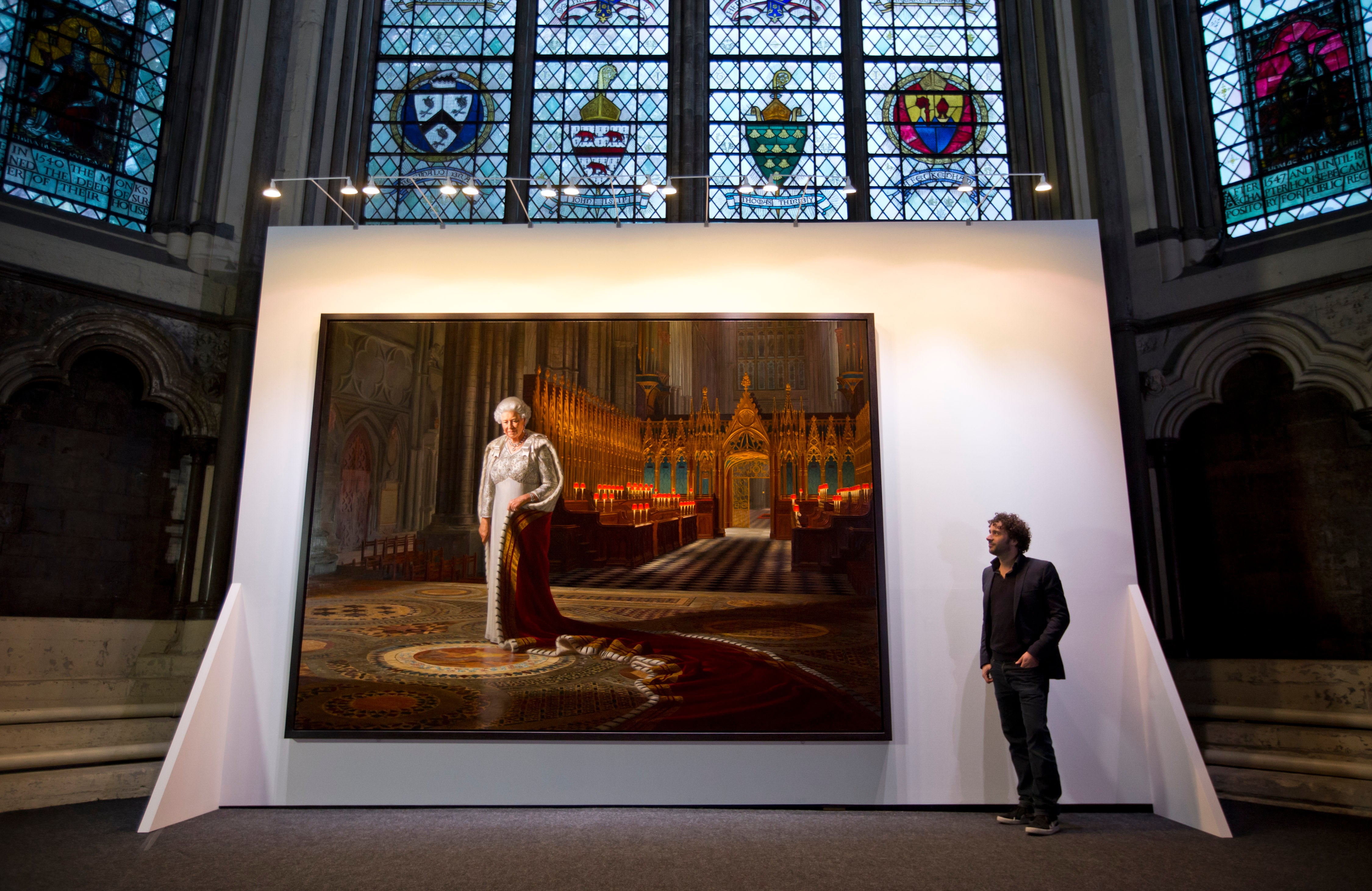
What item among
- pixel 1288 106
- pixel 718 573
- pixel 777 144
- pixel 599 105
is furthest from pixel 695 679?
pixel 1288 106

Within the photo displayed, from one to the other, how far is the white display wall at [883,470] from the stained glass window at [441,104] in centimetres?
249

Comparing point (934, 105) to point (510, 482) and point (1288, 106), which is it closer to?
point (1288, 106)

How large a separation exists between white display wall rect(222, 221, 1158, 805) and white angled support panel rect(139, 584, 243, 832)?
82 mm

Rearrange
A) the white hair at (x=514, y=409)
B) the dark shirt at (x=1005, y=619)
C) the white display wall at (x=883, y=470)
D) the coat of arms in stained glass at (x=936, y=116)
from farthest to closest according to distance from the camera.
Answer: the coat of arms in stained glass at (x=936, y=116) < the white hair at (x=514, y=409) < the white display wall at (x=883, y=470) < the dark shirt at (x=1005, y=619)

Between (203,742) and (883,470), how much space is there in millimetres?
4502

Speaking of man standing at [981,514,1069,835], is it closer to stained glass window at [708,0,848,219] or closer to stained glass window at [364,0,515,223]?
stained glass window at [708,0,848,219]

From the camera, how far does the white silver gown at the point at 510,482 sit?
5289 millimetres

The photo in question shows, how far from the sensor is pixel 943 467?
541cm

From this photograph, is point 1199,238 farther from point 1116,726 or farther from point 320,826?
point 320,826

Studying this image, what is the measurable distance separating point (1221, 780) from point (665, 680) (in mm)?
3978

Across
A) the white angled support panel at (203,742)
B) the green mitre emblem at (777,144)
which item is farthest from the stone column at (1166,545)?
the white angled support panel at (203,742)

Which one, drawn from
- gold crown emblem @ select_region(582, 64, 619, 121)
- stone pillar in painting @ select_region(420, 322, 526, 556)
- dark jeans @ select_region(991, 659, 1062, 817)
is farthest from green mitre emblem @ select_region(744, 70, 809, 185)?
dark jeans @ select_region(991, 659, 1062, 817)

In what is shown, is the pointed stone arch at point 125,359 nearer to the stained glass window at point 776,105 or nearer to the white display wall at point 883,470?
the white display wall at point 883,470

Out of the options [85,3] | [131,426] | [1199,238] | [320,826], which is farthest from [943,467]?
[85,3]
